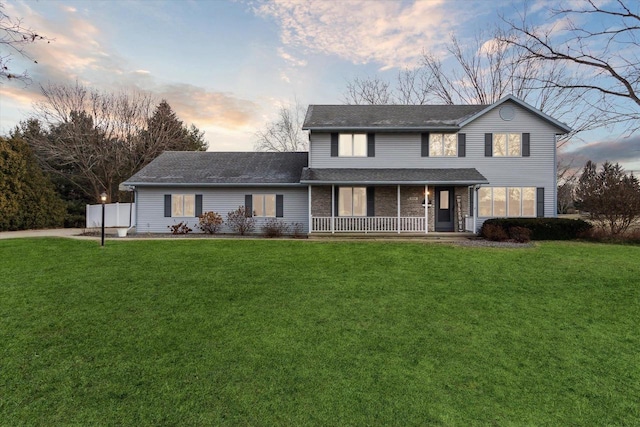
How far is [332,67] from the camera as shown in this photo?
66.2 ft

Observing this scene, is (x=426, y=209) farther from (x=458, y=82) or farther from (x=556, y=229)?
(x=458, y=82)

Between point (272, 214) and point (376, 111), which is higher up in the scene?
point (376, 111)

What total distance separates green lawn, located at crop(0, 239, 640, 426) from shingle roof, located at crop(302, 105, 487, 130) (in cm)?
953

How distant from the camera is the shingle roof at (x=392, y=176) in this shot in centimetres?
1475

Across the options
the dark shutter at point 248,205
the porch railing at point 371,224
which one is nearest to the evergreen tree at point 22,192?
the dark shutter at point 248,205

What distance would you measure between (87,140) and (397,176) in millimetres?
24575

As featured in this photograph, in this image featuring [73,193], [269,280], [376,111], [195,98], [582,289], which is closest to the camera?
[582,289]

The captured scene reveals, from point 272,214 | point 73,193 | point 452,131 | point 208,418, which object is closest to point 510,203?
point 452,131

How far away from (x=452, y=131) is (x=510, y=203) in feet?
15.2

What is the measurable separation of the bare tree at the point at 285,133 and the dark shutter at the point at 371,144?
16.6 metres

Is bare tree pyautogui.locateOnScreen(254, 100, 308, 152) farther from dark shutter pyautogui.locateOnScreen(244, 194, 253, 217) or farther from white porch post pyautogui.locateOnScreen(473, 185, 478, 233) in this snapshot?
white porch post pyautogui.locateOnScreen(473, 185, 478, 233)

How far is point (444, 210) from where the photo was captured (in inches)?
640

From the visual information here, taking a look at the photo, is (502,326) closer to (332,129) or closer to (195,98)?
(332,129)

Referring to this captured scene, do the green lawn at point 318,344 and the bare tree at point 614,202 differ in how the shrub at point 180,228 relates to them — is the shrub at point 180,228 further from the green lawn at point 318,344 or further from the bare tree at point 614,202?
the bare tree at point 614,202
